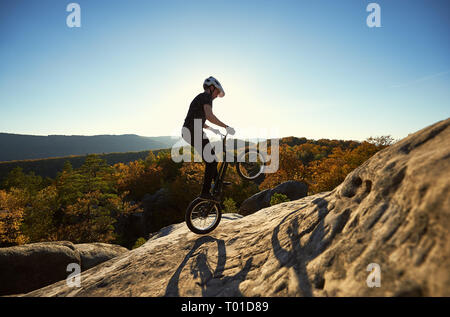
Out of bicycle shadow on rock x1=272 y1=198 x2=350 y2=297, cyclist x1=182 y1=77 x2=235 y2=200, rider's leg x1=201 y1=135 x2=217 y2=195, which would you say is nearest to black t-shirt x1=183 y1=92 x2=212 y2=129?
cyclist x1=182 y1=77 x2=235 y2=200

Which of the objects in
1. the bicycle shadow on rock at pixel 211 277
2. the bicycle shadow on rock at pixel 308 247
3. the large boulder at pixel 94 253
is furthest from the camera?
the large boulder at pixel 94 253

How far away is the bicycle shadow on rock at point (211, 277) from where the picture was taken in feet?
10.0

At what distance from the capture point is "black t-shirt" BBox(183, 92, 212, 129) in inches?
193

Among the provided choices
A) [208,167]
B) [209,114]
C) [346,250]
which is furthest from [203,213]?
[346,250]

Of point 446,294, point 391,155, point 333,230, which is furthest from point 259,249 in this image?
point 391,155

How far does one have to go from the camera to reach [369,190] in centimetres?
316

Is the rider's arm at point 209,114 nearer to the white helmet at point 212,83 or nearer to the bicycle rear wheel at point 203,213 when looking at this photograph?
the white helmet at point 212,83

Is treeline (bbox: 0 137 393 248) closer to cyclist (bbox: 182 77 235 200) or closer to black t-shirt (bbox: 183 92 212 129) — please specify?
cyclist (bbox: 182 77 235 200)

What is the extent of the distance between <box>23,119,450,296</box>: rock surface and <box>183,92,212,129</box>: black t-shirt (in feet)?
10.9

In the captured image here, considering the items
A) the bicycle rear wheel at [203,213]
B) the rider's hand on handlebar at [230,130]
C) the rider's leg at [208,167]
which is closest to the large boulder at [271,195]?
the bicycle rear wheel at [203,213]

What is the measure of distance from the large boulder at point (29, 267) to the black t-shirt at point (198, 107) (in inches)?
372

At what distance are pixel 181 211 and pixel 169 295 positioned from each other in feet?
134
